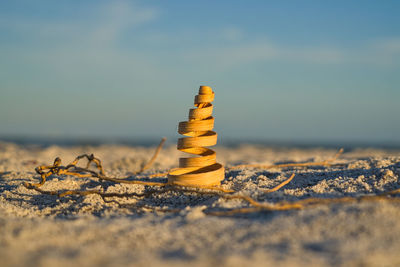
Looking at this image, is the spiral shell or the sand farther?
the spiral shell

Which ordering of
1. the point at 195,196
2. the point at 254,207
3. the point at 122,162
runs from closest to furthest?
the point at 254,207 → the point at 195,196 → the point at 122,162

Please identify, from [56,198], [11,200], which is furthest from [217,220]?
[11,200]

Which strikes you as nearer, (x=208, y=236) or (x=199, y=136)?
(x=208, y=236)

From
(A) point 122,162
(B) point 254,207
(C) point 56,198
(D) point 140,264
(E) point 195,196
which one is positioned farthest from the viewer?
(A) point 122,162

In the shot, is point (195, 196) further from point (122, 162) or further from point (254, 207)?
point (122, 162)

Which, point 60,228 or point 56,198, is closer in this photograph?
point 60,228

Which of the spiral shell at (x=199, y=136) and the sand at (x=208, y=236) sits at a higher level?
the spiral shell at (x=199, y=136)

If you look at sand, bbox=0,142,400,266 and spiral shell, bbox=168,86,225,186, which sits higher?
spiral shell, bbox=168,86,225,186

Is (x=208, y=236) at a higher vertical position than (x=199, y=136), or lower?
lower

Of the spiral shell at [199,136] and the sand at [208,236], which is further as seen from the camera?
the spiral shell at [199,136]

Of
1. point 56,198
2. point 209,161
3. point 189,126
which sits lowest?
point 56,198

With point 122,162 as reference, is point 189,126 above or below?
above
